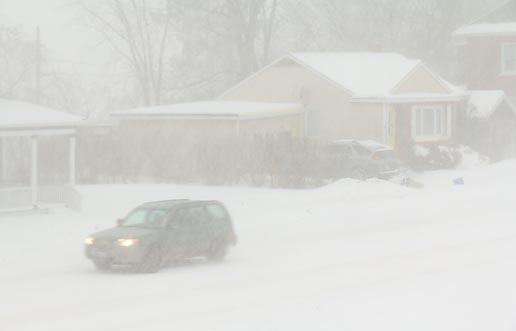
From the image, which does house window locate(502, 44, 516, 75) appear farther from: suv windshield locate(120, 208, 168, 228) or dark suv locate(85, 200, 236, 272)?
suv windshield locate(120, 208, 168, 228)

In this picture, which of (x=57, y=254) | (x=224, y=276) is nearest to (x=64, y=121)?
(x=57, y=254)

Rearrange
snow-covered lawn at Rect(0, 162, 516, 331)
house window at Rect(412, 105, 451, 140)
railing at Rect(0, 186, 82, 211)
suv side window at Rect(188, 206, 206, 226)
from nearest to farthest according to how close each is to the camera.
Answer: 1. snow-covered lawn at Rect(0, 162, 516, 331)
2. suv side window at Rect(188, 206, 206, 226)
3. railing at Rect(0, 186, 82, 211)
4. house window at Rect(412, 105, 451, 140)

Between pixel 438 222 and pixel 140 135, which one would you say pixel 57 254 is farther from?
pixel 140 135

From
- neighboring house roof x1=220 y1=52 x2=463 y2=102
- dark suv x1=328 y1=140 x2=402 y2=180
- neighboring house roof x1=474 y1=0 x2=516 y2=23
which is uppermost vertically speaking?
neighboring house roof x1=474 y1=0 x2=516 y2=23

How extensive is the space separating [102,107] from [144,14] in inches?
859

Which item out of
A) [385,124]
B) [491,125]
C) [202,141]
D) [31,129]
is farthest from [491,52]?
[31,129]

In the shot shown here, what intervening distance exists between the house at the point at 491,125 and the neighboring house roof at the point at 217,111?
29.7 ft

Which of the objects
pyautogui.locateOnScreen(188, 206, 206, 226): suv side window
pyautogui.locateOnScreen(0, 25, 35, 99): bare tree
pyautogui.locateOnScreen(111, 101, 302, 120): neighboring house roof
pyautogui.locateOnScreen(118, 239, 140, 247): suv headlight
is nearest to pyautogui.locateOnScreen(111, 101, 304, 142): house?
pyautogui.locateOnScreen(111, 101, 302, 120): neighboring house roof

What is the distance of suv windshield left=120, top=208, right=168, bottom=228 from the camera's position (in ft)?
71.4

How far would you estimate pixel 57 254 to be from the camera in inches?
934

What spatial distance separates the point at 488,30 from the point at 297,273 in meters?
44.4

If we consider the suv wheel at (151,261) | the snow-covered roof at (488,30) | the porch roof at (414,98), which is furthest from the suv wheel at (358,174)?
the snow-covered roof at (488,30)

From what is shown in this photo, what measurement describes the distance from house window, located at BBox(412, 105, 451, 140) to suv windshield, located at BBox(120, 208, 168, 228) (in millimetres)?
27317

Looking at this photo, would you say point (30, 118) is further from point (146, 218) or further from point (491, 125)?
point (491, 125)
